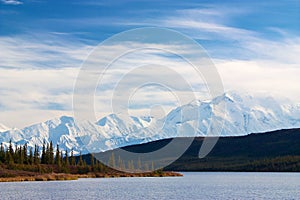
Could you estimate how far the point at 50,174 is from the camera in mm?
181250

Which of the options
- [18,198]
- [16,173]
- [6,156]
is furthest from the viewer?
[6,156]

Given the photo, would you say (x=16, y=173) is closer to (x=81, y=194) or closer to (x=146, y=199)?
(x=81, y=194)

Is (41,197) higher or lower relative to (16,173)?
lower

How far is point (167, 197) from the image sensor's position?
95.8 m

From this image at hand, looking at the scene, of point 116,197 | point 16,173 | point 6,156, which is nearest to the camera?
point 116,197

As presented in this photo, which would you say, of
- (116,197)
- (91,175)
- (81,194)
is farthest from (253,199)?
(91,175)

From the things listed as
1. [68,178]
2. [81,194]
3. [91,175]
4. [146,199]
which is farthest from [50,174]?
[146,199]

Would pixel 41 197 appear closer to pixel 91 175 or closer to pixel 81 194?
pixel 81 194

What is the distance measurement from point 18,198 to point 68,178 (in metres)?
87.3

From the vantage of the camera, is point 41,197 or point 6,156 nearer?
point 41,197

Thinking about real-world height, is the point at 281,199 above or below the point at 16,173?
below

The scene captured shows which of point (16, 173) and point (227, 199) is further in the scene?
point (16, 173)

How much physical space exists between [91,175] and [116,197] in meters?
106

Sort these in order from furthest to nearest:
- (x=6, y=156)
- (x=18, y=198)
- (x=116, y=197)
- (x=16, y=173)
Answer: (x=6, y=156), (x=16, y=173), (x=116, y=197), (x=18, y=198)
